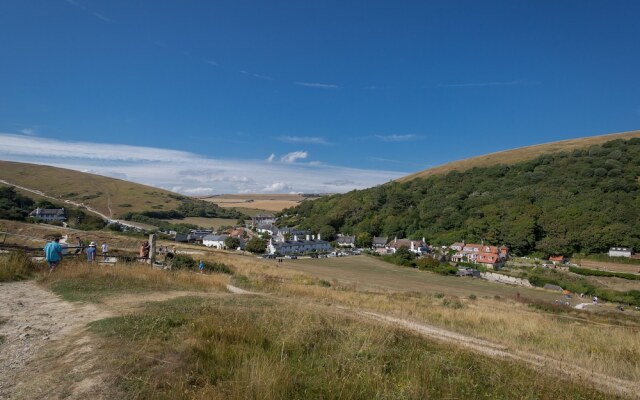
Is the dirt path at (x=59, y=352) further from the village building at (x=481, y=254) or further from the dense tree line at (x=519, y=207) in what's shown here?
the dense tree line at (x=519, y=207)

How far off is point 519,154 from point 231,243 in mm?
118825

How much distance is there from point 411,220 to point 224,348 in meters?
116

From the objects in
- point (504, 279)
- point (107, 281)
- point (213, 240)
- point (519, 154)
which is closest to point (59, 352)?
point (107, 281)

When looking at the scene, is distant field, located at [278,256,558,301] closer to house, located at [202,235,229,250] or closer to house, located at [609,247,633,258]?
house, located at [609,247,633,258]

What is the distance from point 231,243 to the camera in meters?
90.2

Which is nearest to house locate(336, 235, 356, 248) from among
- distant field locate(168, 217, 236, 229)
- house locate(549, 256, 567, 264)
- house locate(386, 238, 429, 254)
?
house locate(386, 238, 429, 254)

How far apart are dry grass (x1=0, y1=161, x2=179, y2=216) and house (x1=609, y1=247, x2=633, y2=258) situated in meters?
121

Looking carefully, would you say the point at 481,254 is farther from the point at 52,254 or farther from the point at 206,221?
the point at 206,221

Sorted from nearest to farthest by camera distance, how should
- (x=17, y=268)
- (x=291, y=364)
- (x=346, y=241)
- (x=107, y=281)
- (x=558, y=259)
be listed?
1. (x=291, y=364)
2. (x=107, y=281)
3. (x=17, y=268)
4. (x=558, y=259)
5. (x=346, y=241)

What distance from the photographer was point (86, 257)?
19.0m

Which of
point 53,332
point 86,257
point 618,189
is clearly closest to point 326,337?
point 53,332

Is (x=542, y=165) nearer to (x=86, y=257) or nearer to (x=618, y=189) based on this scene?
(x=618, y=189)

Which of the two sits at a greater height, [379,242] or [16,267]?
[16,267]

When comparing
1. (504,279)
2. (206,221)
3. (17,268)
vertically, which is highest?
(17,268)
